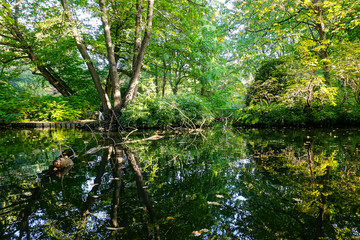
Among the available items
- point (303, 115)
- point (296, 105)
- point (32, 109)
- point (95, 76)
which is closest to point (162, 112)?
point (95, 76)

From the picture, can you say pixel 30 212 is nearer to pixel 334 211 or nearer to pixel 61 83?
pixel 334 211

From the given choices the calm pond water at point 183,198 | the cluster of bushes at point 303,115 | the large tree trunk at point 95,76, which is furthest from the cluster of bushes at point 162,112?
the calm pond water at point 183,198

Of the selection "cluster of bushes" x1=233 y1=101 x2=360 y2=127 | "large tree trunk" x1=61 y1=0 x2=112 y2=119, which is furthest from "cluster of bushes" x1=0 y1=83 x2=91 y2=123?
"cluster of bushes" x1=233 y1=101 x2=360 y2=127

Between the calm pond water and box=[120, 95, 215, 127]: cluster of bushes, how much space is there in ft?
15.3

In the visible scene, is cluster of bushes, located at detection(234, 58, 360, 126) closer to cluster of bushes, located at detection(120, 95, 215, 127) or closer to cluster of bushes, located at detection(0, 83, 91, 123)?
cluster of bushes, located at detection(120, 95, 215, 127)

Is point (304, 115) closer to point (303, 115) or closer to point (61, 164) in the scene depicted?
point (303, 115)

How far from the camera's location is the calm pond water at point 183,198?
132 cm

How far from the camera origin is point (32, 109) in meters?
9.16

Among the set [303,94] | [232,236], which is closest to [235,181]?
[232,236]

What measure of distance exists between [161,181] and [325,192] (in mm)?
1661

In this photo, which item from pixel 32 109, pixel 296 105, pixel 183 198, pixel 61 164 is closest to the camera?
pixel 183 198

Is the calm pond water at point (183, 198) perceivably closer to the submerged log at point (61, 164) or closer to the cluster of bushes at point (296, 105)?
the submerged log at point (61, 164)

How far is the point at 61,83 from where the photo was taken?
11.7m

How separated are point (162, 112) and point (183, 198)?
252 inches
